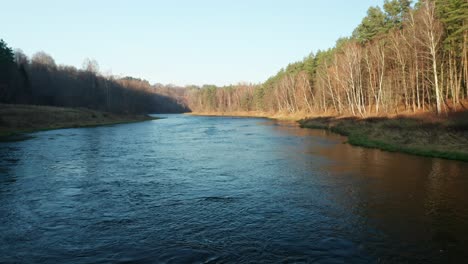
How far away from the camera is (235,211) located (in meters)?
12.9

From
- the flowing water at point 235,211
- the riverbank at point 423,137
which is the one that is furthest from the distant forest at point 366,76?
the flowing water at point 235,211

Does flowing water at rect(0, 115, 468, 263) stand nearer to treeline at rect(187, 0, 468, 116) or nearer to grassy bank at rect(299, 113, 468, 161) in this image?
grassy bank at rect(299, 113, 468, 161)

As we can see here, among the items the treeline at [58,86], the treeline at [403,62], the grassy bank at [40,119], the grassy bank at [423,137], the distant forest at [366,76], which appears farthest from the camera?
the treeline at [58,86]

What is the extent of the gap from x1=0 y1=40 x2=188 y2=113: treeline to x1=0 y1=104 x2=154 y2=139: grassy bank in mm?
15289

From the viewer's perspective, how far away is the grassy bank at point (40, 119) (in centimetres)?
5028

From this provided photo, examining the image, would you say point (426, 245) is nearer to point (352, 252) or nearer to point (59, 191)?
point (352, 252)

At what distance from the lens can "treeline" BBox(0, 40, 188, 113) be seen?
3019 inches

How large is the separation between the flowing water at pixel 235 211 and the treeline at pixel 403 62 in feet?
74.2

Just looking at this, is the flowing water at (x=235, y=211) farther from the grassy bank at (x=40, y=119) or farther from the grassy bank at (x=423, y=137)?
the grassy bank at (x=40, y=119)

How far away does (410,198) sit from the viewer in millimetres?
14320

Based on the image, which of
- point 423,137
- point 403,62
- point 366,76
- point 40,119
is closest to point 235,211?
point 423,137

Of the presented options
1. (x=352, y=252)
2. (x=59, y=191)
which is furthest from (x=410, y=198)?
(x=59, y=191)

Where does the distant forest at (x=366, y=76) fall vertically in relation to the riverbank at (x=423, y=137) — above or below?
above

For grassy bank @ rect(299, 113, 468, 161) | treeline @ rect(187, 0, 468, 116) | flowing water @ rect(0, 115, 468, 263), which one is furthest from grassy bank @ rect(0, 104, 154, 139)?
treeline @ rect(187, 0, 468, 116)
